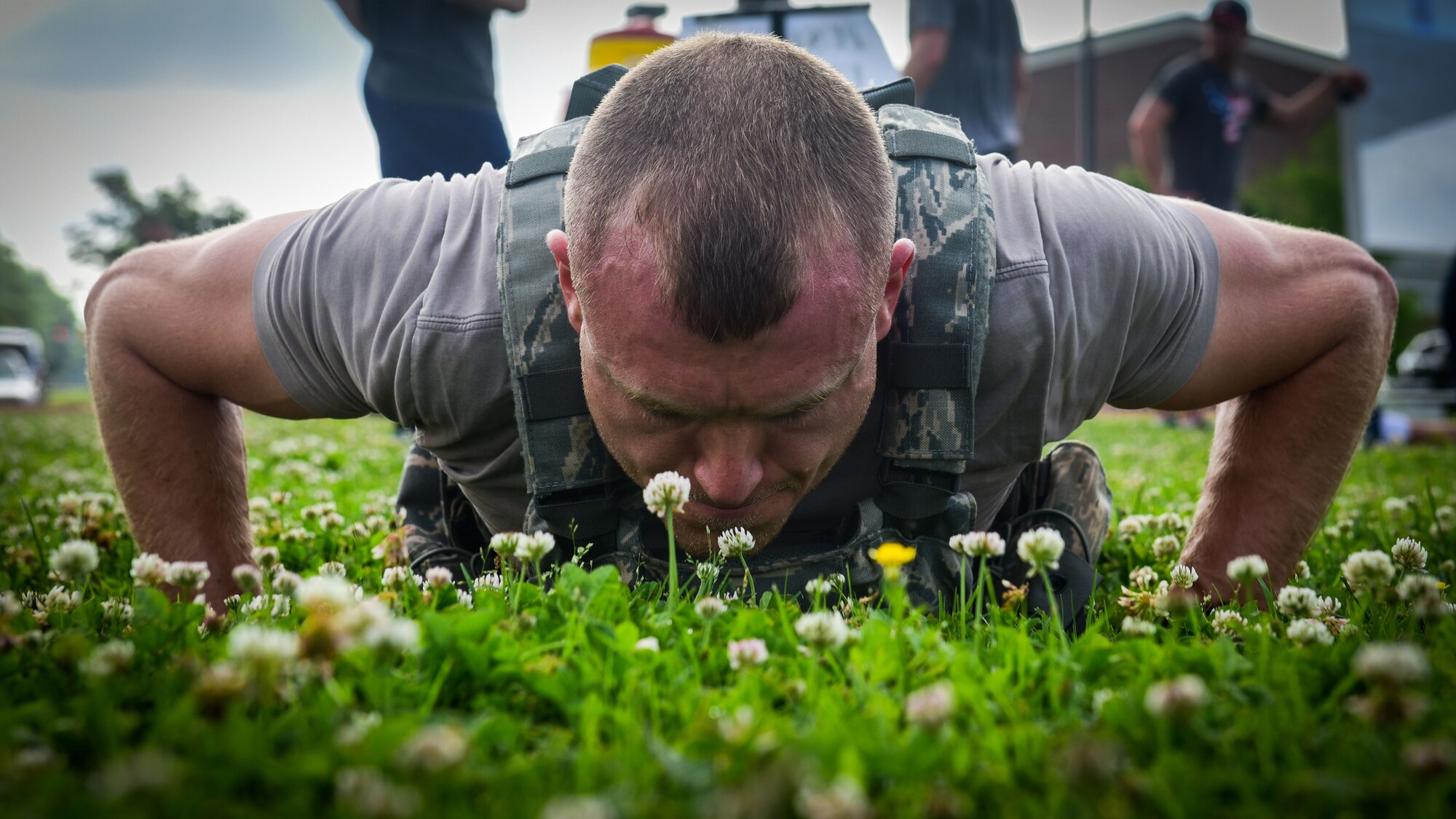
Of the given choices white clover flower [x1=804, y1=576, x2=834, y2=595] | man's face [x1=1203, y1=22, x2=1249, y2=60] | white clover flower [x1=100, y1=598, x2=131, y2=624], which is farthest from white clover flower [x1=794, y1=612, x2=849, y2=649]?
man's face [x1=1203, y1=22, x2=1249, y2=60]

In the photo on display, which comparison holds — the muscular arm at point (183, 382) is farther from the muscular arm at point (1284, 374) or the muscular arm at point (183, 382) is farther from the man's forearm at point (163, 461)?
the muscular arm at point (1284, 374)

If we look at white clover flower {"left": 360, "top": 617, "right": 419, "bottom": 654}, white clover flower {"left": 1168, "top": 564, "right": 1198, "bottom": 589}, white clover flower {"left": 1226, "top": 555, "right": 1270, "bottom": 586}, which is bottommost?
white clover flower {"left": 1168, "top": 564, "right": 1198, "bottom": 589}

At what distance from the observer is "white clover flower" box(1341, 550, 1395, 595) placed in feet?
7.16

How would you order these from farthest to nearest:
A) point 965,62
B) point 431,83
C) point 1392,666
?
point 965,62 → point 431,83 → point 1392,666

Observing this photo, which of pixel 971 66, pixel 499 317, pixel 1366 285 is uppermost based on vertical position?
pixel 971 66

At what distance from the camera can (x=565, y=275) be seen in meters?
2.50

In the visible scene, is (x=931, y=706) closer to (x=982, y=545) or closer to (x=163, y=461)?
(x=982, y=545)

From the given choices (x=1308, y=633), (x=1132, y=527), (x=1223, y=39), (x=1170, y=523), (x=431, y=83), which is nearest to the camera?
(x=1308, y=633)

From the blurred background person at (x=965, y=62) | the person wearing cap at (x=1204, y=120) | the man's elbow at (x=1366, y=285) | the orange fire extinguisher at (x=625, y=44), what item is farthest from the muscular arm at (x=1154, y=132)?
the man's elbow at (x=1366, y=285)

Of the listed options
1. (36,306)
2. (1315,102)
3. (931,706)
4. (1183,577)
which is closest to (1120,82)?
(1315,102)

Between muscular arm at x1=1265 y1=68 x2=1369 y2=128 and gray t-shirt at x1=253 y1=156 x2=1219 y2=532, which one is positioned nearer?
gray t-shirt at x1=253 y1=156 x2=1219 y2=532

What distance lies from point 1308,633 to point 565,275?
1.71 meters

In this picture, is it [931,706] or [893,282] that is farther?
[893,282]

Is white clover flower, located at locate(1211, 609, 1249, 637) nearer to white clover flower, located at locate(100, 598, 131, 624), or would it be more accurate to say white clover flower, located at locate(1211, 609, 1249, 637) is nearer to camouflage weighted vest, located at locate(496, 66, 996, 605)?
Result: camouflage weighted vest, located at locate(496, 66, 996, 605)
